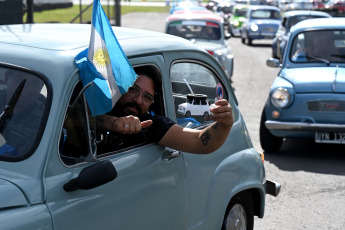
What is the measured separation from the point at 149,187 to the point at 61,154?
0.61 meters

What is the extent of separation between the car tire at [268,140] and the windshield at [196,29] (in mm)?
6212

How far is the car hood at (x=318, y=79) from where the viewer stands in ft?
30.6

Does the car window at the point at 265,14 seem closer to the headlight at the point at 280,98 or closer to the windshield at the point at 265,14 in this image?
the windshield at the point at 265,14

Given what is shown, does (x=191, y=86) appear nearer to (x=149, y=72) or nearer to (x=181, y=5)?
(x=149, y=72)

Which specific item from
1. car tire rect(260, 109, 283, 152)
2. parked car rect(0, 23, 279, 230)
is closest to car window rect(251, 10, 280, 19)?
car tire rect(260, 109, 283, 152)

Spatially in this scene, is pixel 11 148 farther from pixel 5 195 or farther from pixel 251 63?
pixel 251 63

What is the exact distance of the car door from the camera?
3371 mm

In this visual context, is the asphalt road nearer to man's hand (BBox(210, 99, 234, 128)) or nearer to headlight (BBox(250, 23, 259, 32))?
man's hand (BBox(210, 99, 234, 128))

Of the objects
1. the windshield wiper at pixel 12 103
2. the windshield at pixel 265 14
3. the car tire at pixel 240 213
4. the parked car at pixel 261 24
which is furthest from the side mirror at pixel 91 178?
the windshield at pixel 265 14

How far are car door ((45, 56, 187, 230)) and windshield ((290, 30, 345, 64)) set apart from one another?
6.43 meters

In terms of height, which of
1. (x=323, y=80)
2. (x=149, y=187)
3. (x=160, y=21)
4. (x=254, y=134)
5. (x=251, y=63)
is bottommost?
(x=160, y=21)

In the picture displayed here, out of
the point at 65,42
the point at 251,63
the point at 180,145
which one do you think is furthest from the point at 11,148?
the point at 251,63

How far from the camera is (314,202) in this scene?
7.50 metres

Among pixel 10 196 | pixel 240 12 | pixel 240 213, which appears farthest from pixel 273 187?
pixel 240 12
